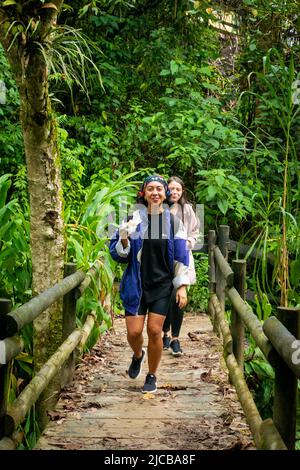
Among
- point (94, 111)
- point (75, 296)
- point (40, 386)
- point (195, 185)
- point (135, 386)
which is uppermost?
point (94, 111)

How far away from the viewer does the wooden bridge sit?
2.75 metres

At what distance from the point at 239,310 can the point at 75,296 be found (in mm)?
1258

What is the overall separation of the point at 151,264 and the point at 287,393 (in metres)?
2.04

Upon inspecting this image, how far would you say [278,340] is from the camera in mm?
2676

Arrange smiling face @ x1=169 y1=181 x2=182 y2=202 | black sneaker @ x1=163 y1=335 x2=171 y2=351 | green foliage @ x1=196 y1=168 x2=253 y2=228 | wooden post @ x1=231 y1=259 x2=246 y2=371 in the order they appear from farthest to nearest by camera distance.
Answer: green foliage @ x1=196 y1=168 x2=253 y2=228
black sneaker @ x1=163 y1=335 x2=171 y2=351
smiling face @ x1=169 y1=181 x2=182 y2=202
wooden post @ x1=231 y1=259 x2=246 y2=371

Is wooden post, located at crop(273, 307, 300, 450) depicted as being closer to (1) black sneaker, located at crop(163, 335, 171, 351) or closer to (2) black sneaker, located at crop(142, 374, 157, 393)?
(2) black sneaker, located at crop(142, 374, 157, 393)

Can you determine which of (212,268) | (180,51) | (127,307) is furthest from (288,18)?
(127,307)

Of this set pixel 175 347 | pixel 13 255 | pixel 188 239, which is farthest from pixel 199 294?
pixel 13 255

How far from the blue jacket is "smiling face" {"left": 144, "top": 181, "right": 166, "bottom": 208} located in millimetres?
90

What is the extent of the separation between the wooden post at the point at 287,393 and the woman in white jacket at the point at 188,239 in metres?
3.05

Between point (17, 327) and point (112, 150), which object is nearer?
point (17, 327)

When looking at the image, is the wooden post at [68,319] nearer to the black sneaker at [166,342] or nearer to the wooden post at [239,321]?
the wooden post at [239,321]

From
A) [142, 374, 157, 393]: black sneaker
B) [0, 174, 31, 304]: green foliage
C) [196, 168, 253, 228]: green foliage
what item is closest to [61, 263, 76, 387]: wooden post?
[142, 374, 157, 393]: black sneaker

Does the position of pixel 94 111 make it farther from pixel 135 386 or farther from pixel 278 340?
pixel 278 340
